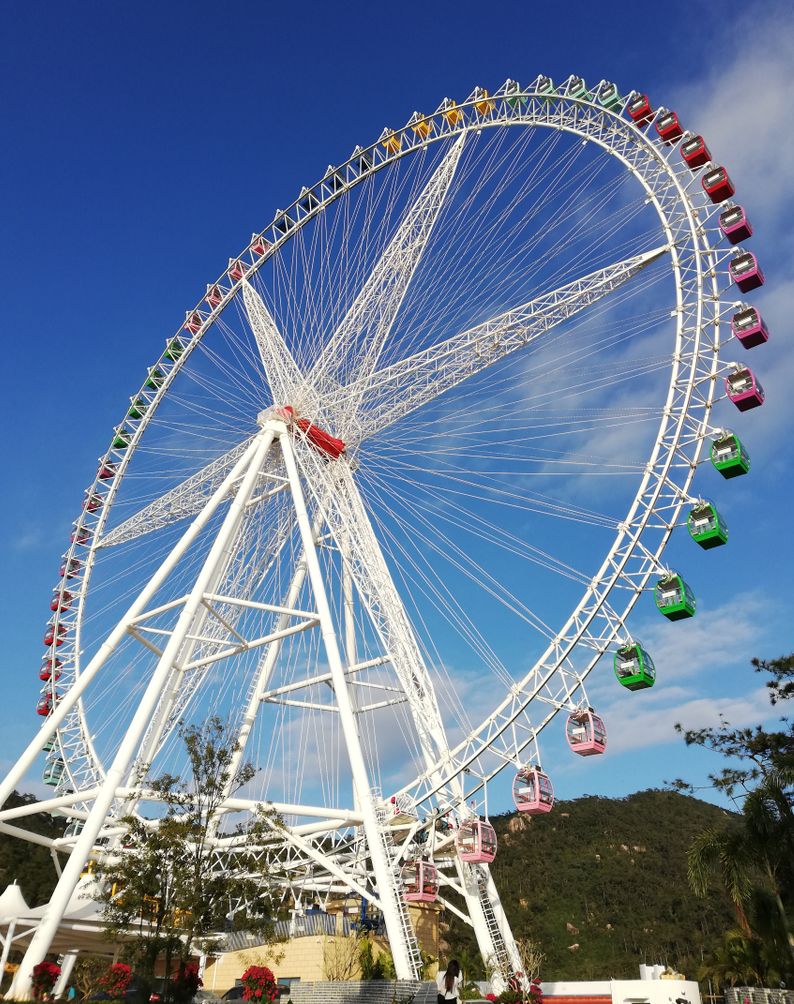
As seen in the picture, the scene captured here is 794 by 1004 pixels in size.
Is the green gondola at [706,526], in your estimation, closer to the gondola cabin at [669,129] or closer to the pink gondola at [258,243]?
the gondola cabin at [669,129]

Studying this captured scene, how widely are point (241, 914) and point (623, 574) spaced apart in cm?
1311

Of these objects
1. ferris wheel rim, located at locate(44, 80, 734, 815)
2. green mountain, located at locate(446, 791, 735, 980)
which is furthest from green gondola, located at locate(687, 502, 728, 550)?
green mountain, located at locate(446, 791, 735, 980)

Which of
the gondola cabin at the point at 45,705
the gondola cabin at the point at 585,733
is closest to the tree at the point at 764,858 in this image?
→ the gondola cabin at the point at 585,733

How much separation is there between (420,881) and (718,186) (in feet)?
78.1

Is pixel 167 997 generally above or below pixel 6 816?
below

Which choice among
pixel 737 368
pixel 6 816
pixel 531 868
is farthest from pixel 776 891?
pixel 531 868

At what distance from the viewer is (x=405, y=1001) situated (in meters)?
17.8

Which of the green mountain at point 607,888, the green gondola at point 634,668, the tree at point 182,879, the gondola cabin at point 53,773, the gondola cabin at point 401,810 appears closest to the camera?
the tree at point 182,879

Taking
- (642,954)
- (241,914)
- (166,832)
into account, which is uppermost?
(642,954)

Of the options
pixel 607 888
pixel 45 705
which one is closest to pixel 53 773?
pixel 45 705

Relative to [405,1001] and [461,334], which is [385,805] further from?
[461,334]

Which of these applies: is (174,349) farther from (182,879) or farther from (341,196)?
(182,879)

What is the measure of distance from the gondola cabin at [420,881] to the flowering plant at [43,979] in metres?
9.79

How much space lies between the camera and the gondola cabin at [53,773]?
1431 inches
